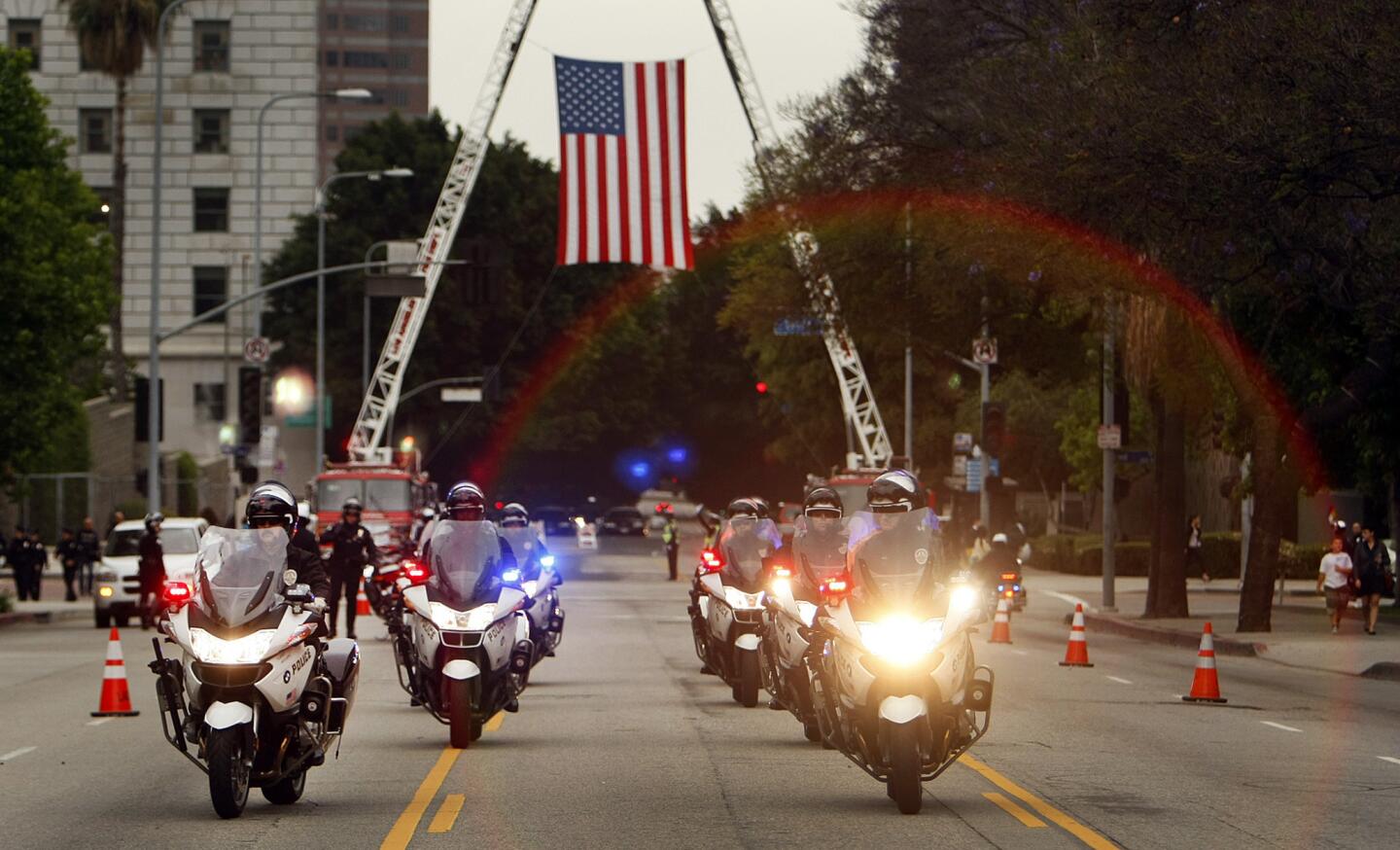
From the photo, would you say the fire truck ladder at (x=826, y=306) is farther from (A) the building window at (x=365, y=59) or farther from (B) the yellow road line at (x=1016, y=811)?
(A) the building window at (x=365, y=59)

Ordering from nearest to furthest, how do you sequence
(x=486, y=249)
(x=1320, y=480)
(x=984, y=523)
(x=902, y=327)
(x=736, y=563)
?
(x=736, y=563) < (x=902, y=327) < (x=1320, y=480) < (x=486, y=249) < (x=984, y=523)

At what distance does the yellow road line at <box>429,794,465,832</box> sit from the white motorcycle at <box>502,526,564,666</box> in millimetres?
6346

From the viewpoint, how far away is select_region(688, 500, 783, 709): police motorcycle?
1945 centimetres

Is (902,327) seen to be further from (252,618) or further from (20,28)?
(20,28)

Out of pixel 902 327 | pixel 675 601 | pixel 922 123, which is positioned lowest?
pixel 675 601

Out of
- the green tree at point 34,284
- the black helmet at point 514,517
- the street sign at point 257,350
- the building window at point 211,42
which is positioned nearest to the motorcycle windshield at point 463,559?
the black helmet at point 514,517

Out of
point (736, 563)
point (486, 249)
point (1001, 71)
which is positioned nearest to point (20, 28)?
point (486, 249)

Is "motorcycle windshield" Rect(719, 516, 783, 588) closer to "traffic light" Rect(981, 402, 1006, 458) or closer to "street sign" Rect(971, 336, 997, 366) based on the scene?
"street sign" Rect(971, 336, 997, 366)

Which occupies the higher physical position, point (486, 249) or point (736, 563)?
point (486, 249)

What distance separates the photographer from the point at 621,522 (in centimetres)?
10256

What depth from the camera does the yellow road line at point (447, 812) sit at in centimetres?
1172

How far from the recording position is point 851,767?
14.7 metres

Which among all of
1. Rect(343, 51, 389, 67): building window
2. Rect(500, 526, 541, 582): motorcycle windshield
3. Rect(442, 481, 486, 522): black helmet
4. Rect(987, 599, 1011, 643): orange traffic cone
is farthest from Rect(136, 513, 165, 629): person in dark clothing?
Rect(343, 51, 389, 67): building window

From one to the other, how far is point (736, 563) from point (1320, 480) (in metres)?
24.8
